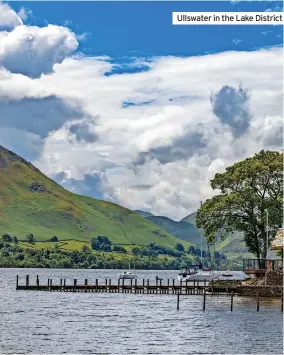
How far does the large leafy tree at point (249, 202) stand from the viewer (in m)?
122

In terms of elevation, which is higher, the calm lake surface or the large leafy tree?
the large leafy tree

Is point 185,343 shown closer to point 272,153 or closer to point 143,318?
point 143,318

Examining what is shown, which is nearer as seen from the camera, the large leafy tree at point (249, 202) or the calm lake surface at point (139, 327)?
the calm lake surface at point (139, 327)

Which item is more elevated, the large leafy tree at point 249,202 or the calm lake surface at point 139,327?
the large leafy tree at point 249,202

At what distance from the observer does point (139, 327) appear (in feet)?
260

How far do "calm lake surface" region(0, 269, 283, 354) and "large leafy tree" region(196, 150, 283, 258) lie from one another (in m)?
12.8

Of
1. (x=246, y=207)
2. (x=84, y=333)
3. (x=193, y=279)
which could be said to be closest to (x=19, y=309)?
(x=84, y=333)

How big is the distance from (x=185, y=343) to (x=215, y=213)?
201 ft

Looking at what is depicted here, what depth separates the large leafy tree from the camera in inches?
4808

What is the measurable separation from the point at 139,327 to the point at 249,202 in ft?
158

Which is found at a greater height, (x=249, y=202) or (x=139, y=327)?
(x=249, y=202)

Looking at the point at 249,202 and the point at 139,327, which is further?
the point at 249,202

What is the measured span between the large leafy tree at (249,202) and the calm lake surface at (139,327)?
12.8 m

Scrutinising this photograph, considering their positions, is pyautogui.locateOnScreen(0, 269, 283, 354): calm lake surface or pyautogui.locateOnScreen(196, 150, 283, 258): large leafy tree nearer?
pyautogui.locateOnScreen(0, 269, 283, 354): calm lake surface
